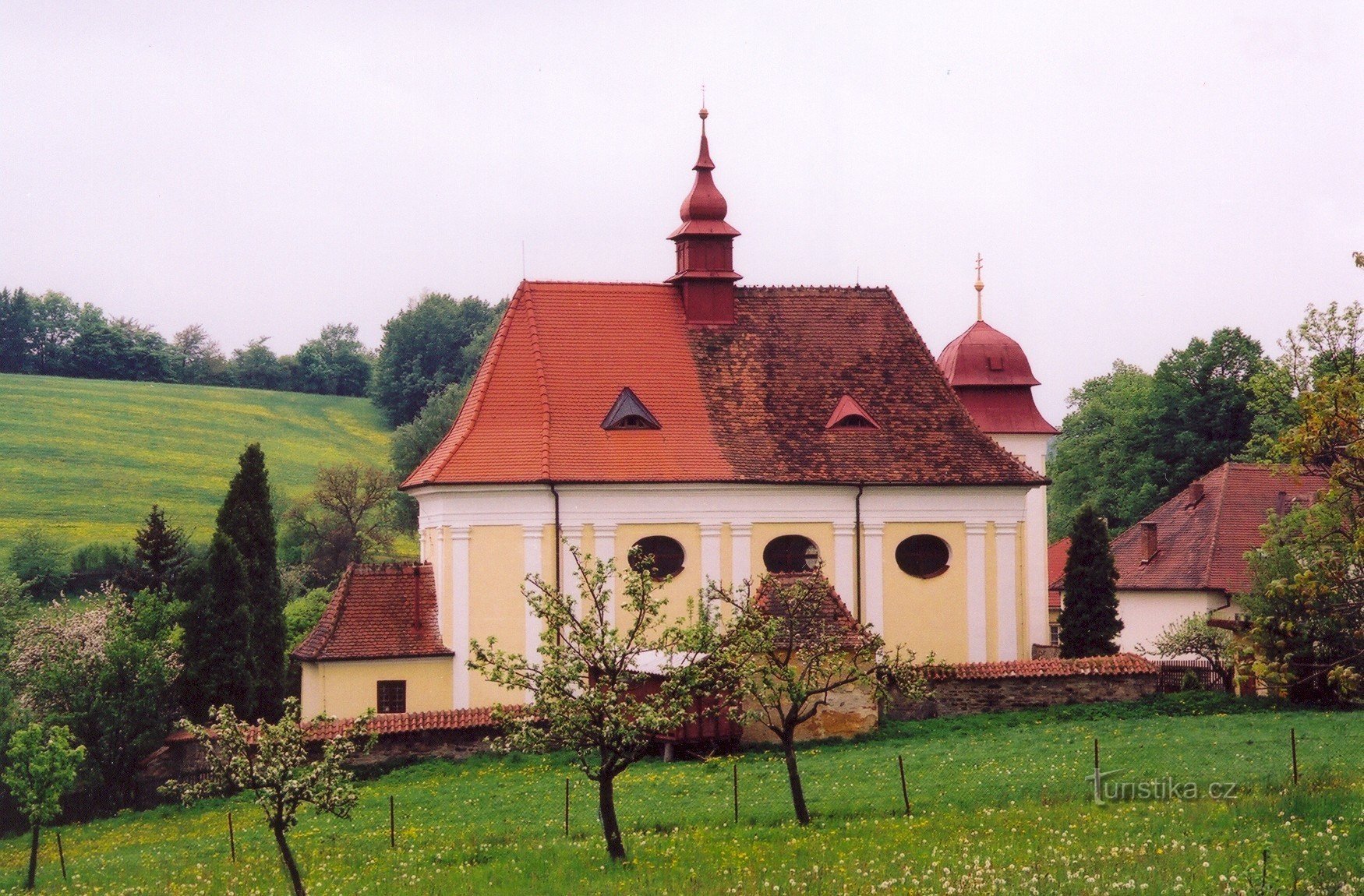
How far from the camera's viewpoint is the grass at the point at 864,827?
16094 millimetres

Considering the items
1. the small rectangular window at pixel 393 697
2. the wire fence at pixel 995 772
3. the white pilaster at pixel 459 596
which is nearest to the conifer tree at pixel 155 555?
the small rectangular window at pixel 393 697

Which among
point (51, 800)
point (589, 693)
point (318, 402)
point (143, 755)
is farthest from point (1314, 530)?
point (318, 402)

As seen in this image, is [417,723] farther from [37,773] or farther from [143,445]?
[143,445]

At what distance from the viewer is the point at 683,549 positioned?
33.0 meters

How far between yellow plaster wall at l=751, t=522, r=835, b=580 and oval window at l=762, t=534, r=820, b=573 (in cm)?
12

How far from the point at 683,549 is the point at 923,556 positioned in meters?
A: 5.31

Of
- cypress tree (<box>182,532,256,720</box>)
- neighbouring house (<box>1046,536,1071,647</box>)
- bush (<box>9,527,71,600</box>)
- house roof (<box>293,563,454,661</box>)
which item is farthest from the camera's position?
bush (<box>9,527,71,600</box>)

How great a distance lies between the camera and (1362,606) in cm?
1448

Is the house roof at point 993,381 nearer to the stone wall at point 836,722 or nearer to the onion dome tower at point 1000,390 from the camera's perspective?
the onion dome tower at point 1000,390

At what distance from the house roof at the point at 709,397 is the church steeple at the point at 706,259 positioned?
0.32 meters

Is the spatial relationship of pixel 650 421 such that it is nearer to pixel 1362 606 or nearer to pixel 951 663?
pixel 951 663

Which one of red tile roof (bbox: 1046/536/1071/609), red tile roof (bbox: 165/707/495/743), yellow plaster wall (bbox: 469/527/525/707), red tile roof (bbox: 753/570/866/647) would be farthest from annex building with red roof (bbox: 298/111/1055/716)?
red tile roof (bbox: 1046/536/1071/609)

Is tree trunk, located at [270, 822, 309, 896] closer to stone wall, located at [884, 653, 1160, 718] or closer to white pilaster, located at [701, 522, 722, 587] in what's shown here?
stone wall, located at [884, 653, 1160, 718]

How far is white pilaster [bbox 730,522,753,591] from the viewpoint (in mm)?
33156
